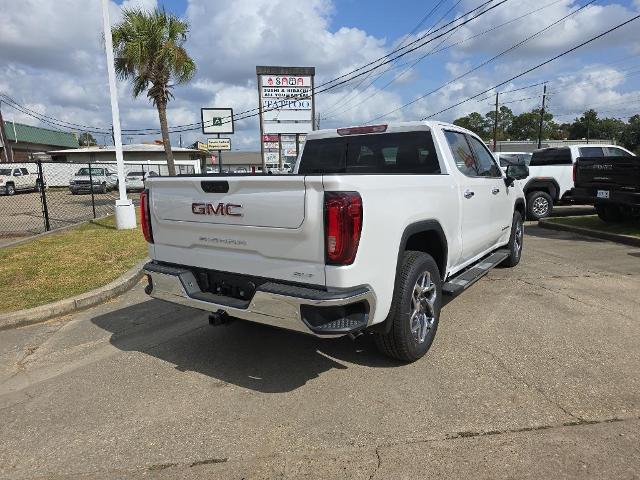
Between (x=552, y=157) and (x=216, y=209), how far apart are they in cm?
1205

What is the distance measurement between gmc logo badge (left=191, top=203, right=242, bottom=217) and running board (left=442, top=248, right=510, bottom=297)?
1998 mm

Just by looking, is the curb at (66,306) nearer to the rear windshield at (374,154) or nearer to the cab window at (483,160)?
the rear windshield at (374,154)

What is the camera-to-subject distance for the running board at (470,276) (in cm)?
420

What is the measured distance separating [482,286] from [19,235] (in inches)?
400

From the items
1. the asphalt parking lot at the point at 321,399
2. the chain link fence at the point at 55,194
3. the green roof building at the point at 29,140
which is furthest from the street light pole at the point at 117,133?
the green roof building at the point at 29,140

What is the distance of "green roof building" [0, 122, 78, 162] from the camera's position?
168ft

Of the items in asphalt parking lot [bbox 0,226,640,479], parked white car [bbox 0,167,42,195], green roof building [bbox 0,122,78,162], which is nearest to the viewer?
asphalt parking lot [bbox 0,226,640,479]

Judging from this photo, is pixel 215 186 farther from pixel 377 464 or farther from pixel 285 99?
pixel 285 99

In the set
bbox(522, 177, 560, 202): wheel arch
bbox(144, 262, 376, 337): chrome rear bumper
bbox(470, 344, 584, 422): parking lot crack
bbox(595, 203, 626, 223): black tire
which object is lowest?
bbox(470, 344, 584, 422): parking lot crack

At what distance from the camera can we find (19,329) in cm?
493

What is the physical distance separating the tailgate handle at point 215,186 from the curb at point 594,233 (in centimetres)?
825

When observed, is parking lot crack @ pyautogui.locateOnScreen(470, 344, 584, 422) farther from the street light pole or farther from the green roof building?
the green roof building

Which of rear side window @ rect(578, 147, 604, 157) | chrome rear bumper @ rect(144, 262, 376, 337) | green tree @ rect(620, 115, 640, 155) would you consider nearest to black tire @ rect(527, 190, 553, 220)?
rear side window @ rect(578, 147, 604, 157)

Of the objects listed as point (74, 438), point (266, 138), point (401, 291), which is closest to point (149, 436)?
point (74, 438)
